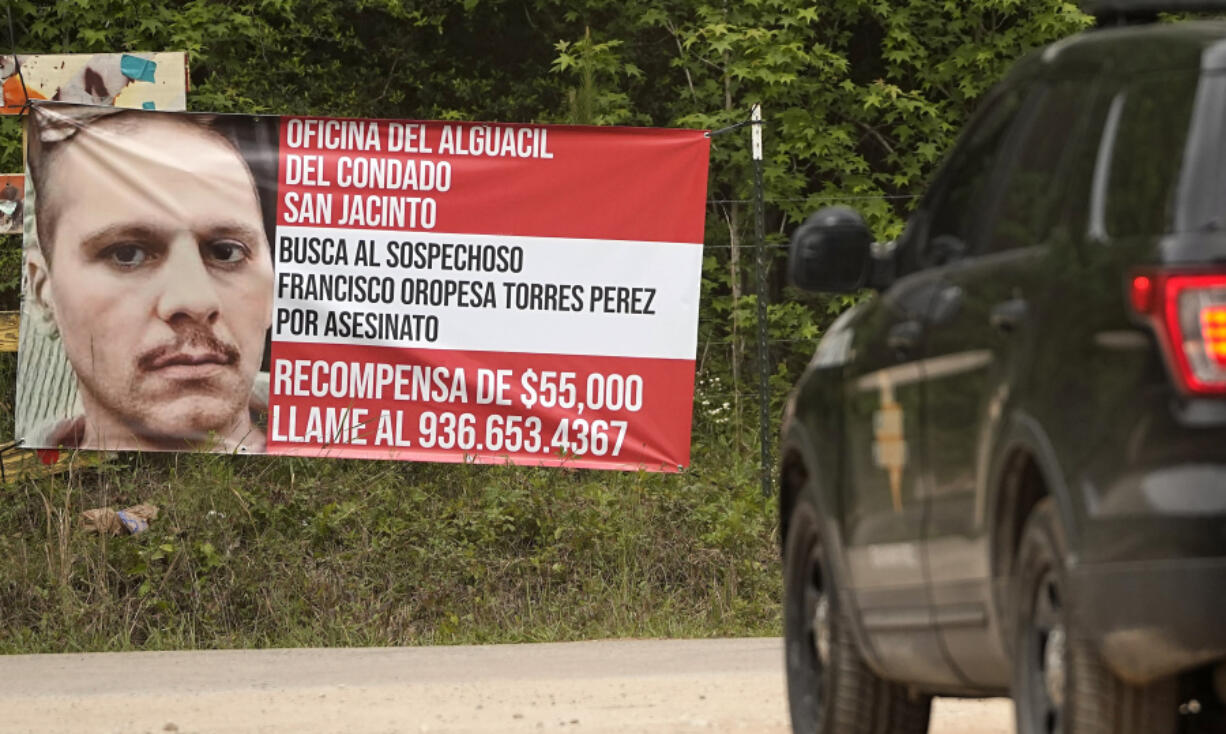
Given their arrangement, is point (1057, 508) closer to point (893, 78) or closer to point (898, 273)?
point (898, 273)

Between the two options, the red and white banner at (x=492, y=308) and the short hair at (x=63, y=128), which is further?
the short hair at (x=63, y=128)

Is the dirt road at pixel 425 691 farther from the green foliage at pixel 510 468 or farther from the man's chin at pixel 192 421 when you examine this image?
the man's chin at pixel 192 421

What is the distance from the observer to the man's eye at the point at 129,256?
565 inches

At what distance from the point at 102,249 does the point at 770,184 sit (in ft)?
21.2

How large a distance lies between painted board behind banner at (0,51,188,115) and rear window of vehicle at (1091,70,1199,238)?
1148cm

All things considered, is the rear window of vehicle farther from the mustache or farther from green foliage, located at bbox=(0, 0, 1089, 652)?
the mustache

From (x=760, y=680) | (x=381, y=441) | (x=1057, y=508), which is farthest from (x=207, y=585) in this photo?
(x=1057, y=508)

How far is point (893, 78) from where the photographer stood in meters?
20.5

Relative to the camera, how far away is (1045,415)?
4.55 m

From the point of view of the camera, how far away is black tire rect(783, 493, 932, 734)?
630cm

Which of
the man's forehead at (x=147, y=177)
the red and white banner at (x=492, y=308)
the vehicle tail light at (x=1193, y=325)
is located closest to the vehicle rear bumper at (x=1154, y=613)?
the vehicle tail light at (x=1193, y=325)

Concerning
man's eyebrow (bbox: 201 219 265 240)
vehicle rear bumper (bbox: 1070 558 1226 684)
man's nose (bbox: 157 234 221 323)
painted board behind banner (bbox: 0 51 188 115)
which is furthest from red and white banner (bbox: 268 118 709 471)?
vehicle rear bumper (bbox: 1070 558 1226 684)

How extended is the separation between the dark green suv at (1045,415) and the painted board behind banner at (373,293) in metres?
7.56

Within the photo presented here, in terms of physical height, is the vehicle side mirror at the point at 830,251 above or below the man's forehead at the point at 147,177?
above
